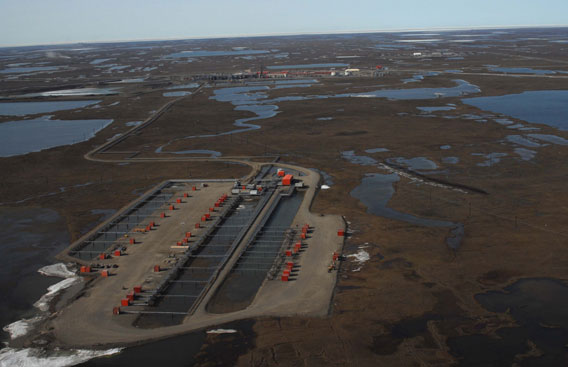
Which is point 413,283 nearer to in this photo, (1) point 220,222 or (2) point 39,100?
(1) point 220,222

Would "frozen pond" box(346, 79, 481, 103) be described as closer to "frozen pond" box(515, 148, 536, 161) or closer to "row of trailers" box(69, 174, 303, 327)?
"frozen pond" box(515, 148, 536, 161)

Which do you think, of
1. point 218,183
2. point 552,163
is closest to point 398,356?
point 218,183

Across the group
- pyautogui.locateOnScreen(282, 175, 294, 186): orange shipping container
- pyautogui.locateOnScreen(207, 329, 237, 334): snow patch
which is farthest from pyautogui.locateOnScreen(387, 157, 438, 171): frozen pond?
pyautogui.locateOnScreen(207, 329, 237, 334): snow patch

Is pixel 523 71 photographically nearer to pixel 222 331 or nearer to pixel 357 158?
pixel 357 158

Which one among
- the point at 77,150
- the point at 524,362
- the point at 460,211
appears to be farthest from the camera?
the point at 77,150

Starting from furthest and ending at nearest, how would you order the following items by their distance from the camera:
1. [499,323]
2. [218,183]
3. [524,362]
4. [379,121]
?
[379,121] < [218,183] < [499,323] < [524,362]

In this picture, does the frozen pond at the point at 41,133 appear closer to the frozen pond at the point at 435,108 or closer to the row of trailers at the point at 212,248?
the row of trailers at the point at 212,248
